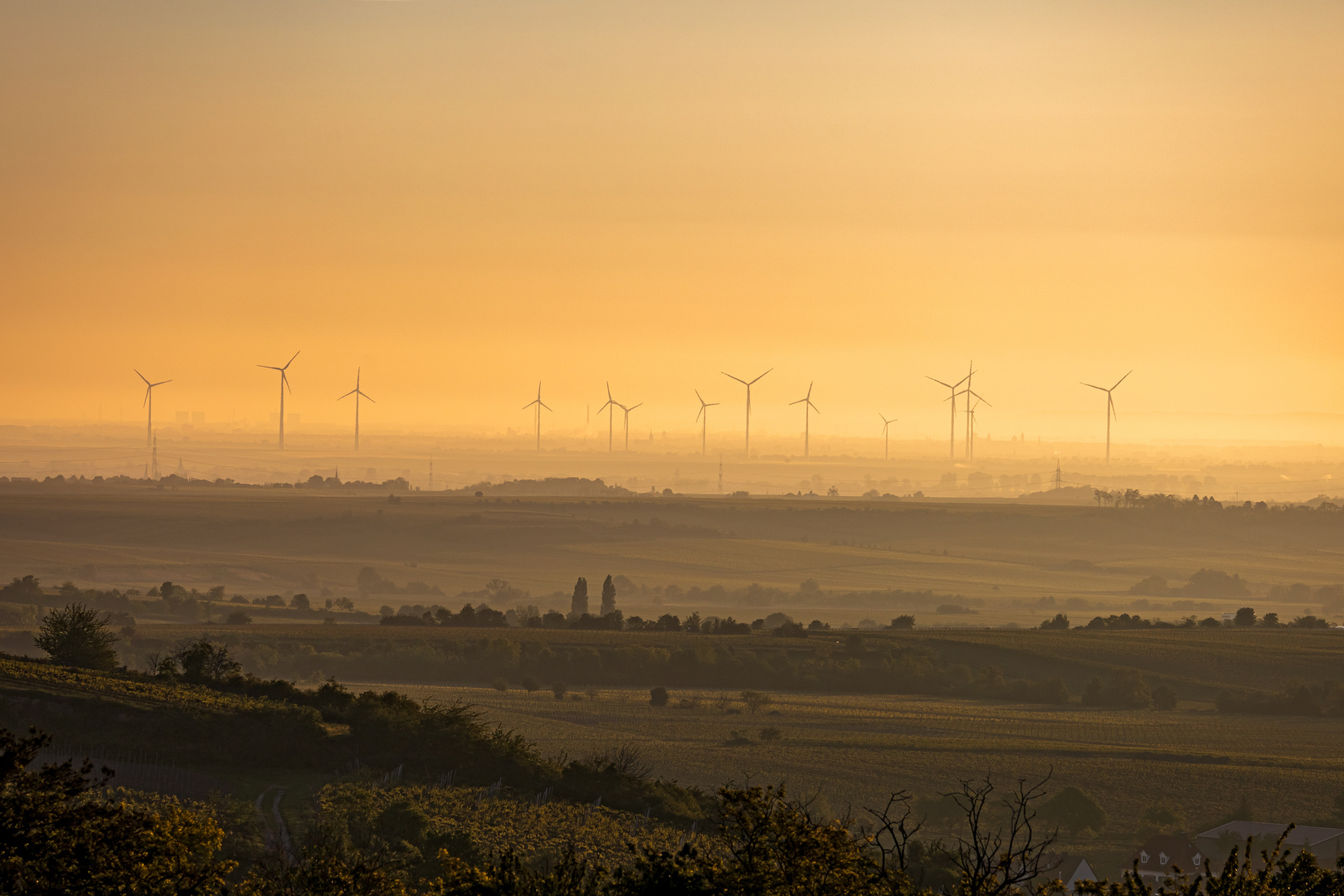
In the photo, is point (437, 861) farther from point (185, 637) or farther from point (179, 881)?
point (185, 637)

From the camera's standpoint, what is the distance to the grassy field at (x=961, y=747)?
64375mm

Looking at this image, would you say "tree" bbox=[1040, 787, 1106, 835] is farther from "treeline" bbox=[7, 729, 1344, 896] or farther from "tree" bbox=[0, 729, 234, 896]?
"tree" bbox=[0, 729, 234, 896]

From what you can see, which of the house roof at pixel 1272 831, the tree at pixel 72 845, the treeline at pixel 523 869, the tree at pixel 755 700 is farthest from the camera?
the tree at pixel 755 700

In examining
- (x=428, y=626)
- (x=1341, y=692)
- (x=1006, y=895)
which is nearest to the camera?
(x=1006, y=895)

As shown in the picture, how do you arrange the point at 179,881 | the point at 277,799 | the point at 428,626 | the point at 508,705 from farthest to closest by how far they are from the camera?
the point at 428,626 → the point at 508,705 → the point at 277,799 → the point at 179,881

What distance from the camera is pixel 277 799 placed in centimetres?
3672

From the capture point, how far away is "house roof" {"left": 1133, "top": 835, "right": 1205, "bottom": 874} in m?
50.8

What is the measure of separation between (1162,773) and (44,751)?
53.5m

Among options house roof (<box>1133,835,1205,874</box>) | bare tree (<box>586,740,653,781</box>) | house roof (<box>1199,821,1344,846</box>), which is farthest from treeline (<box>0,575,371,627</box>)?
house roof (<box>1133,835,1205,874</box>)

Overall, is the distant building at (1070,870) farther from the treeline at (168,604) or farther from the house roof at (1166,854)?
the treeline at (168,604)

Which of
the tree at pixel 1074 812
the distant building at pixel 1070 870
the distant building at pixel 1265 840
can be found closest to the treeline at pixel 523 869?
the distant building at pixel 1070 870

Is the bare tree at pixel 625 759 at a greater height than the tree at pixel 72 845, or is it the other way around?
the tree at pixel 72 845

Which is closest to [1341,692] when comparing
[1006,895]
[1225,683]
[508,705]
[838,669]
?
[1225,683]

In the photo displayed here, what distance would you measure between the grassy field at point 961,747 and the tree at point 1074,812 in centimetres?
95
